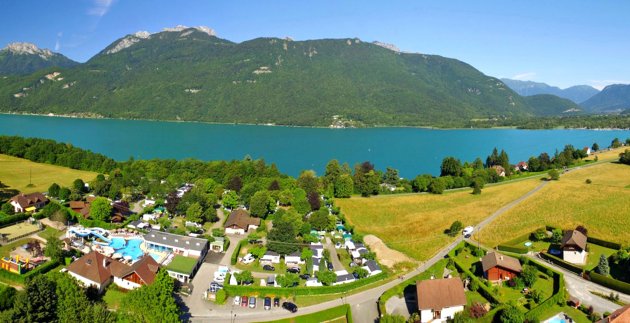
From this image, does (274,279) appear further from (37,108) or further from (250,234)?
(37,108)

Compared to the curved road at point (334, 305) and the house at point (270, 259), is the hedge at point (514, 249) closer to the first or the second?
the curved road at point (334, 305)

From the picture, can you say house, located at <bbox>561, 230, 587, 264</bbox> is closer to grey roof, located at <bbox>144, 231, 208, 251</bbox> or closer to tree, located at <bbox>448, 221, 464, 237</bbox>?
tree, located at <bbox>448, 221, 464, 237</bbox>

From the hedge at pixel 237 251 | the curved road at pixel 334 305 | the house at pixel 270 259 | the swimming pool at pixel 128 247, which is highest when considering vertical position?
the swimming pool at pixel 128 247

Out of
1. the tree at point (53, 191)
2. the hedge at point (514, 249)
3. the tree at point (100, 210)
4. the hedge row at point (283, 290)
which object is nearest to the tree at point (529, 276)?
the hedge at point (514, 249)

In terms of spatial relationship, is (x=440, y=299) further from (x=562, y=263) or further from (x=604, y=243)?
(x=604, y=243)

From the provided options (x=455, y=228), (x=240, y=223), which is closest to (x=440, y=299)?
(x=455, y=228)

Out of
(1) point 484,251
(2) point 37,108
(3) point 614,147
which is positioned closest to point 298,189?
(1) point 484,251
